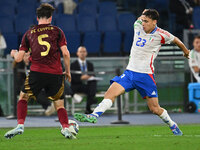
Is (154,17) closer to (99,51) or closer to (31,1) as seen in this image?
(99,51)

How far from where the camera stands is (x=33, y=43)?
23.1 feet

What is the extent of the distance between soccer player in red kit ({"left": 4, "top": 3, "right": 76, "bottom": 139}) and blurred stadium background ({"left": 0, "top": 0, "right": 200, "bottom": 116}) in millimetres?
6415

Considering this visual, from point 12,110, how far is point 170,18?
8.28m

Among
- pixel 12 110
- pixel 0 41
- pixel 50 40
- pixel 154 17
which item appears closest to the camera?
pixel 50 40

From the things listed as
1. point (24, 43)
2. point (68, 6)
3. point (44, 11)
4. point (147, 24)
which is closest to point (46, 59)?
point (24, 43)

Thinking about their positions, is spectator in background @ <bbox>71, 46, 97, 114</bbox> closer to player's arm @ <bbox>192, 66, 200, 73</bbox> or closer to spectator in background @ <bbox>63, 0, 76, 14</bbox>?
player's arm @ <bbox>192, 66, 200, 73</bbox>

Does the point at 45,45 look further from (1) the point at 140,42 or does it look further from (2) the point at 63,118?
(1) the point at 140,42

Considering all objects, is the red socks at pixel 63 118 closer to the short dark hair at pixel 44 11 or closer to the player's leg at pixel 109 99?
the player's leg at pixel 109 99

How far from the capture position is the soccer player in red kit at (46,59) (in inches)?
275

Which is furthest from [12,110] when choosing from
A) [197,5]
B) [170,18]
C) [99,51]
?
[197,5]

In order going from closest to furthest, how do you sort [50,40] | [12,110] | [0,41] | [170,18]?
1. [50,40]
2. [12,110]
3. [0,41]
4. [170,18]

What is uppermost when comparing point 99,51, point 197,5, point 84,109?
point 197,5

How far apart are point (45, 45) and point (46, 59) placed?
195mm

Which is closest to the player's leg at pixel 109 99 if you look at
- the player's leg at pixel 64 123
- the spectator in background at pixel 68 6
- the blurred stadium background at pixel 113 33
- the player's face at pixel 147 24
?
the player's leg at pixel 64 123
